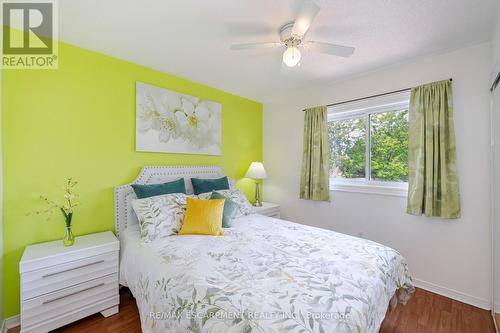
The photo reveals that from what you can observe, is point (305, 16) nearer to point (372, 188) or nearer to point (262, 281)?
point (262, 281)

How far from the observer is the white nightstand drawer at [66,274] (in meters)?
1.61

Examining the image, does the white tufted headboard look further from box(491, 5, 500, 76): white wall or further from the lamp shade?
box(491, 5, 500, 76): white wall

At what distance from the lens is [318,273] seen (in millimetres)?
1320

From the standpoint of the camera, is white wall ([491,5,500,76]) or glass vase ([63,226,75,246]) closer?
white wall ([491,5,500,76])

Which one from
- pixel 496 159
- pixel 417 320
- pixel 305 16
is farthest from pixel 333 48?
pixel 417 320

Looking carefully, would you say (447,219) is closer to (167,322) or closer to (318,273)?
(318,273)

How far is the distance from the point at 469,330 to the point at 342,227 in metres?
1.42

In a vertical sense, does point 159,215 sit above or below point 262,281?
above

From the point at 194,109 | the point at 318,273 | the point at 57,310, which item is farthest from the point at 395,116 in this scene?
the point at 57,310

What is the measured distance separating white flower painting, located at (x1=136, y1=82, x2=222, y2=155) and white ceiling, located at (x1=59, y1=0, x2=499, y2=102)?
38 cm

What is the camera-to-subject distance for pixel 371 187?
279 cm

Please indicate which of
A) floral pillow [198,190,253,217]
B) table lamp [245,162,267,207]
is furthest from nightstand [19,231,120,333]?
table lamp [245,162,267,207]

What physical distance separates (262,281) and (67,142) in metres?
2.20

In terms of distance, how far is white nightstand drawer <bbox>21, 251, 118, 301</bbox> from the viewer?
1.61 metres
